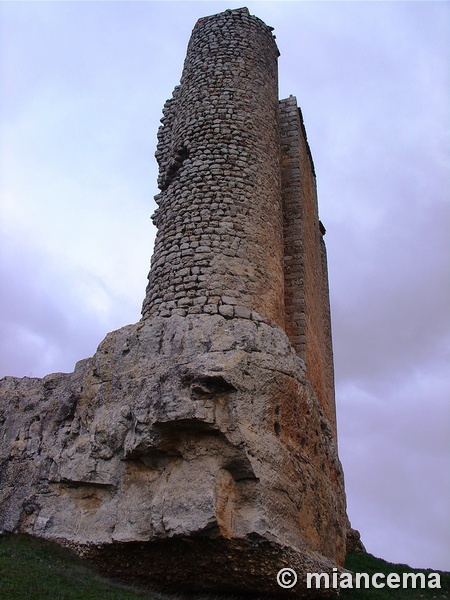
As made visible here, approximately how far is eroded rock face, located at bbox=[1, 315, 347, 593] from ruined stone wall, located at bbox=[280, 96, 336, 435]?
5.77ft

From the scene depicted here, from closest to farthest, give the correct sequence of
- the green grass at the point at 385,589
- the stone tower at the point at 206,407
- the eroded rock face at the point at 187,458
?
the eroded rock face at the point at 187,458 < the stone tower at the point at 206,407 < the green grass at the point at 385,589

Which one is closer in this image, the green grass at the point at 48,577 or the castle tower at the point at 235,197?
the green grass at the point at 48,577

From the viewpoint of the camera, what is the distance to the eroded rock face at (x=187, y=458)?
718cm

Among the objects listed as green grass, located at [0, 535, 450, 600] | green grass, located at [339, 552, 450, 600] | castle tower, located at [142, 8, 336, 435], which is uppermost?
castle tower, located at [142, 8, 336, 435]

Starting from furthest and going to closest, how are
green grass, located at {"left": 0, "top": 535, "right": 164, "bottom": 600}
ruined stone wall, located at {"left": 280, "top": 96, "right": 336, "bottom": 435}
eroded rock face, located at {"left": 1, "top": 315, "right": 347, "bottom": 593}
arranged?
ruined stone wall, located at {"left": 280, "top": 96, "right": 336, "bottom": 435} → eroded rock face, located at {"left": 1, "top": 315, "right": 347, "bottom": 593} → green grass, located at {"left": 0, "top": 535, "right": 164, "bottom": 600}

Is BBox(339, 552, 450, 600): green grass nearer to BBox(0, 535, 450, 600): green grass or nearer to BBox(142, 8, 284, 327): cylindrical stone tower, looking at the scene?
BBox(0, 535, 450, 600): green grass

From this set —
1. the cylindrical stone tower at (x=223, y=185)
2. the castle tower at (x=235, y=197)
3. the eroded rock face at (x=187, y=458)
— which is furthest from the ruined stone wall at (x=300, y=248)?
the eroded rock face at (x=187, y=458)

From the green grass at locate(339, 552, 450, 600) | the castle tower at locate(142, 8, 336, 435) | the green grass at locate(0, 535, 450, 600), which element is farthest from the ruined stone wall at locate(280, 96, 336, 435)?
the green grass at locate(0, 535, 450, 600)

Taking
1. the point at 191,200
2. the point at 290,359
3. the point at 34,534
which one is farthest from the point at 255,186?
the point at 34,534

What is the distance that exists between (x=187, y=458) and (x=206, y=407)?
0.66 meters

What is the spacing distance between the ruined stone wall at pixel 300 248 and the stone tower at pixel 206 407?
0.15ft

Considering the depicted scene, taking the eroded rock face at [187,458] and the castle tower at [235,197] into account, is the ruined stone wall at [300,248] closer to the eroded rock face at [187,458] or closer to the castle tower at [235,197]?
the castle tower at [235,197]

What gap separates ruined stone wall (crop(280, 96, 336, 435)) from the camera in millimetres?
10586

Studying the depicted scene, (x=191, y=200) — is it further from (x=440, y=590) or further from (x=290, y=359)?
(x=440, y=590)
